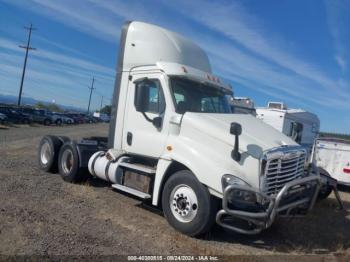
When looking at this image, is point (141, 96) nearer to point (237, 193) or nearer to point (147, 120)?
point (147, 120)

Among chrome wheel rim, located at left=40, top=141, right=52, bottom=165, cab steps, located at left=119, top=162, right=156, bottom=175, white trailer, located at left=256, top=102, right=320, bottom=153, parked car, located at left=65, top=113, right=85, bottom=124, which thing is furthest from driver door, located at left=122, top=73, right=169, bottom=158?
parked car, located at left=65, top=113, right=85, bottom=124

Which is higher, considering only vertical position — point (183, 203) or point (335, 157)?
point (335, 157)

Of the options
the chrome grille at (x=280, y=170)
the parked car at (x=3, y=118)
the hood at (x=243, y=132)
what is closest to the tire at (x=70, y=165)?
the hood at (x=243, y=132)

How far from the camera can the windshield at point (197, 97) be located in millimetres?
7055

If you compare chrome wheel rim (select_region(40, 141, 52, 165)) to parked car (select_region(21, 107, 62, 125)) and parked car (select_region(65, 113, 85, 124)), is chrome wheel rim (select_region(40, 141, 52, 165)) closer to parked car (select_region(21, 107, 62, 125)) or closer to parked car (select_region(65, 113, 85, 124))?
parked car (select_region(21, 107, 62, 125))

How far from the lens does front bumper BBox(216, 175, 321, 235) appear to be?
559cm

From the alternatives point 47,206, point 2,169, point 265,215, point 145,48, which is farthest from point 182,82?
point 2,169

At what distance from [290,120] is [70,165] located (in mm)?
14416

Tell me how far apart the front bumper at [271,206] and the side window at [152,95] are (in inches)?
91.4

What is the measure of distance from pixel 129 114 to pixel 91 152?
70.3 inches

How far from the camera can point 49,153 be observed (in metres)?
10.2

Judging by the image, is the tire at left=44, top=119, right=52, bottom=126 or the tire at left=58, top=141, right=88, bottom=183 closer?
the tire at left=58, top=141, right=88, bottom=183

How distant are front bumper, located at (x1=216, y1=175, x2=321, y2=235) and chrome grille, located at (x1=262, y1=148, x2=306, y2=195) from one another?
215 mm

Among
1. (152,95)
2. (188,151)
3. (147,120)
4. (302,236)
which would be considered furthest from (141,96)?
(302,236)
